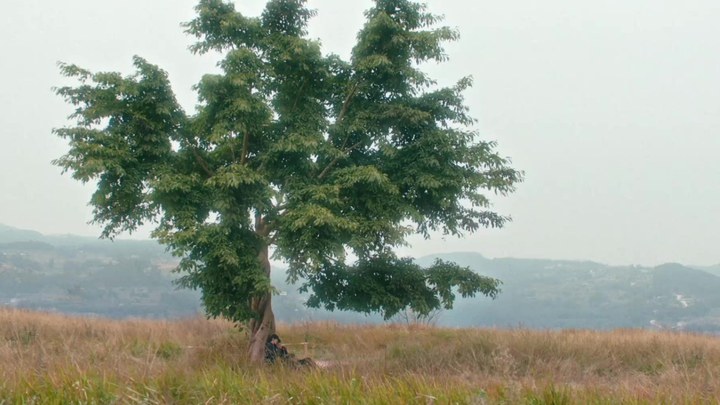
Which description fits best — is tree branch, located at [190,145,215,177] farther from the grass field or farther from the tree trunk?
the grass field

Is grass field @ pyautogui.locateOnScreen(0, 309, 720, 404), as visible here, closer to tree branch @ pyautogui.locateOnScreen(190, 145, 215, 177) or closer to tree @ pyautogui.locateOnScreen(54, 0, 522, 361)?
tree @ pyautogui.locateOnScreen(54, 0, 522, 361)

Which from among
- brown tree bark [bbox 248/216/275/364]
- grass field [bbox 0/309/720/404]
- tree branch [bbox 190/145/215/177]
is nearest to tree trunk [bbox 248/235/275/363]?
brown tree bark [bbox 248/216/275/364]

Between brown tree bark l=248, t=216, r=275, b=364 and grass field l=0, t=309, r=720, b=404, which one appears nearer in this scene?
grass field l=0, t=309, r=720, b=404

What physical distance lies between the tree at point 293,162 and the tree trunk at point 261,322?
3cm

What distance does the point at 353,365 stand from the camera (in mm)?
11766

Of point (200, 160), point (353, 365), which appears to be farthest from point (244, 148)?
point (353, 365)

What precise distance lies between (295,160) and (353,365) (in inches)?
159

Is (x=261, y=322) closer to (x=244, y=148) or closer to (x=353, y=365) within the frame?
(x=353, y=365)

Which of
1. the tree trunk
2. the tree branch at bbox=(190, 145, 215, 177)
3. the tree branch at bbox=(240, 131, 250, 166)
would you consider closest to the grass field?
the tree trunk

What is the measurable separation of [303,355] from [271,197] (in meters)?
4.86

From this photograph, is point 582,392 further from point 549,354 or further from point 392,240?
point 549,354

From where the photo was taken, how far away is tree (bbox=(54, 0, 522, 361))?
39.7ft

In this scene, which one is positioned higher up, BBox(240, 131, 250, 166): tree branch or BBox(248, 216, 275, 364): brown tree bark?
BBox(240, 131, 250, 166): tree branch

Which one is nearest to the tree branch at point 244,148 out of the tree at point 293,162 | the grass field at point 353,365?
the tree at point 293,162
